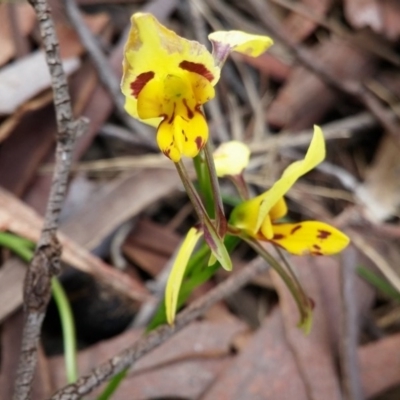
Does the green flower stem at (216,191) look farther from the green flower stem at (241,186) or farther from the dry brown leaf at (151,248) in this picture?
the dry brown leaf at (151,248)

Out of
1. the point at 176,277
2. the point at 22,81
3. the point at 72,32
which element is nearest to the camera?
the point at 176,277

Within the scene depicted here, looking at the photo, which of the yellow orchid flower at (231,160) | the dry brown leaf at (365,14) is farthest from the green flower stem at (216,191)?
the dry brown leaf at (365,14)

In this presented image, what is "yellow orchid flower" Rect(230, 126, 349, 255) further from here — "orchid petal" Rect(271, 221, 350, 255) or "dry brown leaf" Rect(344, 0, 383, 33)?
"dry brown leaf" Rect(344, 0, 383, 33)

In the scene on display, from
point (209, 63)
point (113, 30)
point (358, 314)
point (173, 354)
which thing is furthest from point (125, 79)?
point (113, 30)

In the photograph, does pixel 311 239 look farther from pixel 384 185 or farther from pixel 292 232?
pixel 384 185

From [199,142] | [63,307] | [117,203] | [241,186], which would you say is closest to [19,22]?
[117,203]

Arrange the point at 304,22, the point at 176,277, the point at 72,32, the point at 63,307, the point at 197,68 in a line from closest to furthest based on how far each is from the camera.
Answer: the point at 197,68, the point at 176,277, the point at 63,307, the point at 72,32, the point at 304,22
